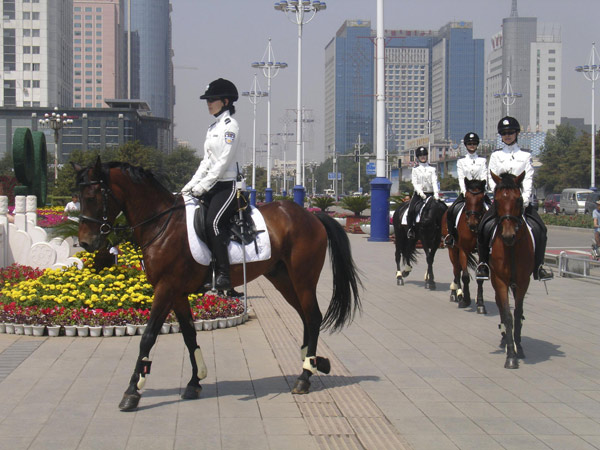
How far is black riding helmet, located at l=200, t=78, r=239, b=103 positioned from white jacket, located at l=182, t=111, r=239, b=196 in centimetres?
18

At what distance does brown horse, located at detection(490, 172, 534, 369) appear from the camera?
28.0ft

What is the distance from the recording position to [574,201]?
55.3m

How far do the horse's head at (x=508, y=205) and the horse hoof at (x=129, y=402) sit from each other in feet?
15.0

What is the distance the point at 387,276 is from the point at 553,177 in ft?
225

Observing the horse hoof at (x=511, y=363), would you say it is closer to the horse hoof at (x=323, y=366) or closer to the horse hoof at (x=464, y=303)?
the horse hoof at (x=323, y=366)

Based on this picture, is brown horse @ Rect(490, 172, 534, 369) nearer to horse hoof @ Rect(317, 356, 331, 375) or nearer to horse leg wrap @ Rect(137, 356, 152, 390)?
horse hoof @ Rect(317, 356, 331, 375)

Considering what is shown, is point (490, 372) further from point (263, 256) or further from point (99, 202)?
point (99, 202)

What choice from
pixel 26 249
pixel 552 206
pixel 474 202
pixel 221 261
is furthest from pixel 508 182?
pixel 552 206

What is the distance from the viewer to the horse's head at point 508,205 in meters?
8.48

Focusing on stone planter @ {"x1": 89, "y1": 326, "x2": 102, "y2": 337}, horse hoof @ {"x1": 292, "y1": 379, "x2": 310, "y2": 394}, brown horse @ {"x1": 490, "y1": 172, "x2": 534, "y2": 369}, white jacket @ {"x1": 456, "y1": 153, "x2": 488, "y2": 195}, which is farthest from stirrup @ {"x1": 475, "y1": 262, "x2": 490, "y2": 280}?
stone planter @ {"x1": 89, "y1": 326, "x2": 102, "y2": 337}

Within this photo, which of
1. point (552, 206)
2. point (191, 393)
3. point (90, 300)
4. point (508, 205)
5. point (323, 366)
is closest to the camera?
point (191, 393)

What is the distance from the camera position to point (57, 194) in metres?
48.0

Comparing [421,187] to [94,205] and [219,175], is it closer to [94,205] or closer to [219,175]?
[219,175]

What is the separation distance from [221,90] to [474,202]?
5378 millimetres
